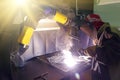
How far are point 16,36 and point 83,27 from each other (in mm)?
618

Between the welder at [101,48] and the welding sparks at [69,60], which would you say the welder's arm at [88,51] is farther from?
the welder at [101,48]

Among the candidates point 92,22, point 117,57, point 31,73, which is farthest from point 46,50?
point 117,57

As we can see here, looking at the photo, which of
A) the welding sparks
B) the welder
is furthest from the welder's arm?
the welder

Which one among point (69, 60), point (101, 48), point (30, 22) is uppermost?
point (30, 22)

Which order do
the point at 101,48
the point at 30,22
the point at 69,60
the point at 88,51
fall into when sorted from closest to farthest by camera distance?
the point at 30,22, the point at 101,48, the point at 69,60, the point at 88,51

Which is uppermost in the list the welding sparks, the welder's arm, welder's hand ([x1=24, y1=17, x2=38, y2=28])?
welder's hand ([x1=24, y1=17, x2=38, y2=28])

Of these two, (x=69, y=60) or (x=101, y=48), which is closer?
(x=101, y=48)

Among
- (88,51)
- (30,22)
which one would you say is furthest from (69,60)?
(30,22)

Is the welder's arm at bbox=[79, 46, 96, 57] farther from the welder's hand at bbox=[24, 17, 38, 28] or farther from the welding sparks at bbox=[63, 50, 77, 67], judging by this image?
the welder's hand at bbox=[24, 17, 38, 28]

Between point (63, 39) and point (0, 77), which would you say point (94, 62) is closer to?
point (63, 39)

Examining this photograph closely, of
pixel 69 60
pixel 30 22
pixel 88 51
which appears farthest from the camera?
pixel 88 51

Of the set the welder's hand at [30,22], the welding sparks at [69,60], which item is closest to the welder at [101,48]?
the welding sparks at [69,60]

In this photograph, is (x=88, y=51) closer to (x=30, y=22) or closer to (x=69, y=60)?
(x=69, y=60)

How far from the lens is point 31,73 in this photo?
1178 mm
